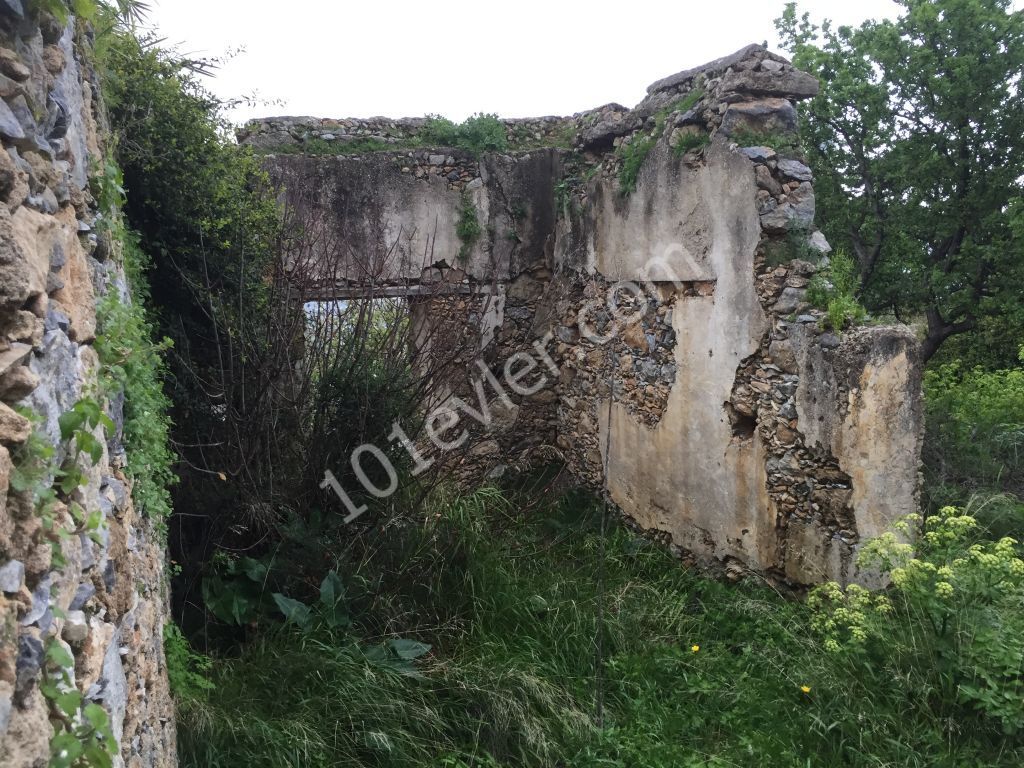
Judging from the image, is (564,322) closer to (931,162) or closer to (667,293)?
(667,293)

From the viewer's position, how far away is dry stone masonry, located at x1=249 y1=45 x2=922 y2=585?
433 cm

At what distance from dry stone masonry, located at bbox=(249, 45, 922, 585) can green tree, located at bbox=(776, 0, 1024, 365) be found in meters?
4.36

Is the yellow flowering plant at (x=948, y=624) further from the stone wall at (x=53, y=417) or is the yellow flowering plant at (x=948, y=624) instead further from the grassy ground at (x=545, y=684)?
the stone wall at (x=53, y=417)

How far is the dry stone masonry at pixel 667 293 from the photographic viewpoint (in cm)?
433

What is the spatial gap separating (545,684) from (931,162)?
813 cm

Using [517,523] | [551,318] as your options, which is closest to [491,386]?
[551,318]

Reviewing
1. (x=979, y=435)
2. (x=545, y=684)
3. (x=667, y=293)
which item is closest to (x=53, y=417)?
(x=545, y=684)

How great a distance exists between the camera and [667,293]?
5422 mm

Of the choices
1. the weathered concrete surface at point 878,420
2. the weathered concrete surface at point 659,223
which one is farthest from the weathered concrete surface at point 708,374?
the weathered concrete surface at point 878,420

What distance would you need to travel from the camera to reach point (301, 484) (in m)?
4.47

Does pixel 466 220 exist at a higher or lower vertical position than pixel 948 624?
higher

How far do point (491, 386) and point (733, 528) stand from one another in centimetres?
267

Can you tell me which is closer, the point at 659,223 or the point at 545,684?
the point at 545,684

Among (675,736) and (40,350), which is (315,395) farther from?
(40,350)
